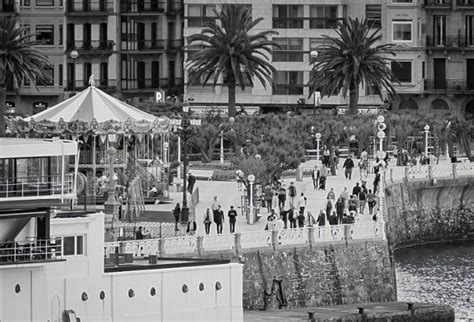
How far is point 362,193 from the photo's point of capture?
342 feet

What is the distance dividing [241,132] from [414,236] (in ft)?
46.6

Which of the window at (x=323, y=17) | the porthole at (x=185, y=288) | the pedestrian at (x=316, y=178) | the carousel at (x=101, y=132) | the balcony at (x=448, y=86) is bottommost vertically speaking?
the porthole at (x=185, y=288)

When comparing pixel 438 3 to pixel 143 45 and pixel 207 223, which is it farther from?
pixel 207 223

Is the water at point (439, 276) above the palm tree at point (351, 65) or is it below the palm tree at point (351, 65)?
below

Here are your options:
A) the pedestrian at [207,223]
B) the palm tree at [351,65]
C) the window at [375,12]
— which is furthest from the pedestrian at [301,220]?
the window at [375,12]

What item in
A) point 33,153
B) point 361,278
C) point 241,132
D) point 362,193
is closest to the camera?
point 33,153

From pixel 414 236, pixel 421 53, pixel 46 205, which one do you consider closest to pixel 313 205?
pixel 414 236

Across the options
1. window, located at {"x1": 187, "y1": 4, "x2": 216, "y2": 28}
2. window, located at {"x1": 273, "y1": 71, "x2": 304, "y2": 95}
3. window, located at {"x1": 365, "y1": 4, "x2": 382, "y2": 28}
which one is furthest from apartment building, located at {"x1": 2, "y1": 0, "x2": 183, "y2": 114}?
window, located at {"x1": 365, "y1": 4, "x2": 382, "y2": 28}

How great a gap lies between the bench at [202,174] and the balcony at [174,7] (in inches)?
1381

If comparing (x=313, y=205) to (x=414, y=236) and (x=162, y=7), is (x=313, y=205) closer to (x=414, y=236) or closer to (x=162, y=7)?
(x=414, y=236)

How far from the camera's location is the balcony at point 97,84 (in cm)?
15988

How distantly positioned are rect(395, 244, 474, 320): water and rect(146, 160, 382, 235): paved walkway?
11.5 feet

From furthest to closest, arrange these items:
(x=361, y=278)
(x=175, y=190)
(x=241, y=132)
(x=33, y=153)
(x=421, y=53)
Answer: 1. (x=421, y=53)
2. (x=241, y=132)
3. (x=175, y=190)
4. (x=361, y=278)
5. (x=33, y=153)

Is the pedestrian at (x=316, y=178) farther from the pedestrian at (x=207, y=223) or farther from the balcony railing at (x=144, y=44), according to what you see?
the balcony railing at (x=144, y=44)
